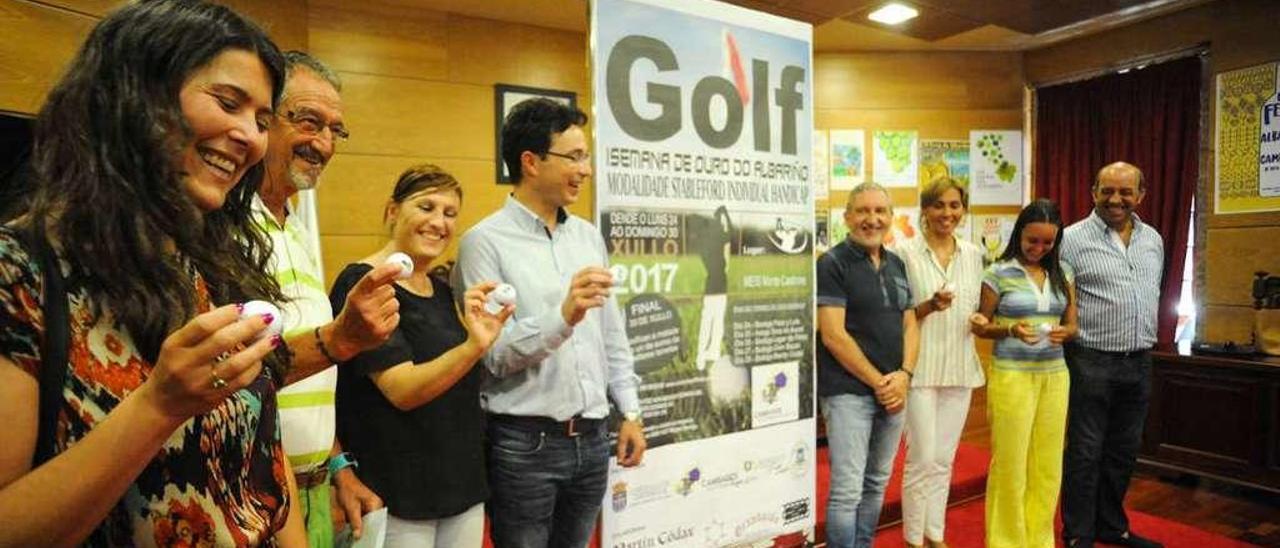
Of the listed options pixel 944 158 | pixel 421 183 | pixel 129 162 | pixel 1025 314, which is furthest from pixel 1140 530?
pixel 129 162

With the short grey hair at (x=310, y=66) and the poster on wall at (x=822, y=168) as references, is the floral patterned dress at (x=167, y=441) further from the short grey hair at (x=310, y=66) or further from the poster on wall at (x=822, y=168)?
the poster on wall at (x=822, y=168)

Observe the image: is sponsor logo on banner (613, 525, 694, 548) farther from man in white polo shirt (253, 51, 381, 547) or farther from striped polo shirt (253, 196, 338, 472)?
striped polo shirt (253, 196, 338, 472)

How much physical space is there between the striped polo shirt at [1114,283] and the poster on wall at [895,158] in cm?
237

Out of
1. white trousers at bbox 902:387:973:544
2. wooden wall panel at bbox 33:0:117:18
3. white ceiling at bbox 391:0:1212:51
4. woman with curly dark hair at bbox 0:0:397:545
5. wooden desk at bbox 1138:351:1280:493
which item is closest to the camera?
woman with curly dark hair at bbox 0:0:397:545

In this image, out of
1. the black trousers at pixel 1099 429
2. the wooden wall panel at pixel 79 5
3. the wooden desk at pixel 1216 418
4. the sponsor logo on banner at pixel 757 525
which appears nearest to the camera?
the wooden wall panel at pixel 79 5

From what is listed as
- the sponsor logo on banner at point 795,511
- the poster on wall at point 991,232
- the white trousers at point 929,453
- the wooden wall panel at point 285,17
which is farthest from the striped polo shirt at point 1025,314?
the wooden wall panel at point 285,17

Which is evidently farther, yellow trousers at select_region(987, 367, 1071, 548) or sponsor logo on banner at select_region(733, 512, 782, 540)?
yellow trousers at select_region(987, 367, 1071, 548)

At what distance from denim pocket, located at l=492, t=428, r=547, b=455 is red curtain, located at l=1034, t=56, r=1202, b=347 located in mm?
4221

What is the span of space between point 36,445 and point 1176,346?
5.02 metres

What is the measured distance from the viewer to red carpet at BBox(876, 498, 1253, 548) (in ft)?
10.2

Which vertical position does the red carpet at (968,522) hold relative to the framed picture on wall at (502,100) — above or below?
below

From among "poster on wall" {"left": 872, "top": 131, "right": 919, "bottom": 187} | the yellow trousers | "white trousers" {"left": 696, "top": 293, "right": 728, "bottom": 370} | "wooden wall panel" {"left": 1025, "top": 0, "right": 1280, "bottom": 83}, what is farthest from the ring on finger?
"wooden wall panel" {"left": 1025, "top": 0, "right": 1280, "bottom": 83}

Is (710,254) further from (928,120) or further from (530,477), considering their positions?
(928,120)

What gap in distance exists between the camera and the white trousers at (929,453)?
2.68 metres
